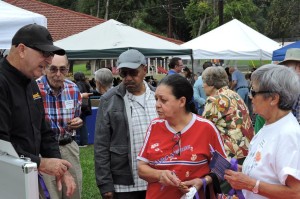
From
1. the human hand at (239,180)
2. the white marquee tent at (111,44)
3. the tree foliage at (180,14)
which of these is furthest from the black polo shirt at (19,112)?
the tree foliage at (180,14)

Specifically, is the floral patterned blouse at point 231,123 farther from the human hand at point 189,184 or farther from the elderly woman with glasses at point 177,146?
the human hand at point 189,184

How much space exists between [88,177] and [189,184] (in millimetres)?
5367

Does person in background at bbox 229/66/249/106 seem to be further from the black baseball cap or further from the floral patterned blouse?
the black baseball cap

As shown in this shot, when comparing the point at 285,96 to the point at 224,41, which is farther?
the point at 224,41

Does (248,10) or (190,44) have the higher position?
(248,10)

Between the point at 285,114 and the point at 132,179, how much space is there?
161cm

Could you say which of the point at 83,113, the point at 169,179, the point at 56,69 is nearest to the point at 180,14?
the point at 83,113

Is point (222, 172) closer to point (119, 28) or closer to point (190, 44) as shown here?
point (119, 28)

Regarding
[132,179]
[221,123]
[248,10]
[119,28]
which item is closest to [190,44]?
[119,28]

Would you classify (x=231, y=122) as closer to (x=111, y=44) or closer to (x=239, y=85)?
(x=111, y=44)

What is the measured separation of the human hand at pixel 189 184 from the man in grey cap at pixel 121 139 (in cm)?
88

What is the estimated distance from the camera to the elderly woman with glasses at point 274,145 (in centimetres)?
261

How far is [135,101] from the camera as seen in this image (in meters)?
4.11

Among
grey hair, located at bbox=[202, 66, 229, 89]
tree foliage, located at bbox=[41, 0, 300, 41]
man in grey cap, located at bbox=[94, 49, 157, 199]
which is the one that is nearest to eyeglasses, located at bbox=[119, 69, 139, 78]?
man in grey cap, located at bbox=[94, 49, 157, 199]
